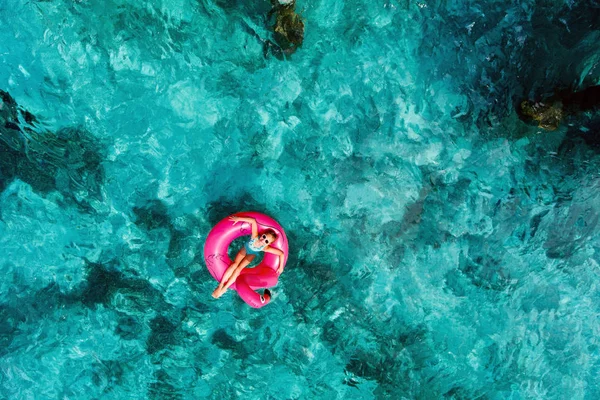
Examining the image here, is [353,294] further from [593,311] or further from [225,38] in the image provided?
[225,38]

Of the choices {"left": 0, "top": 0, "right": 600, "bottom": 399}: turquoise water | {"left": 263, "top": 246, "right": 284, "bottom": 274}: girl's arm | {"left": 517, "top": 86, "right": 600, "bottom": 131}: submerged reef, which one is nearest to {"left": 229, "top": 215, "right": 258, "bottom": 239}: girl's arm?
{"left": 263, "top": 246, "right": 284, "bottom": 274}: girl's arm

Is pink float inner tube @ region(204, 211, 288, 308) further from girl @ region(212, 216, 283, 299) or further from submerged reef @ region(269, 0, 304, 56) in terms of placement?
submerged reef @ region(269, 0, 304, 56)

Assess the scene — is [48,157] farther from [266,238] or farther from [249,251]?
[266,238]

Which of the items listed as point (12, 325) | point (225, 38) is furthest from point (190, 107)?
point (12, 325)

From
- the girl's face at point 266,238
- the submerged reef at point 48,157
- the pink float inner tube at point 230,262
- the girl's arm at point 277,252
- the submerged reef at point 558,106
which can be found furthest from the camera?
the submerged reef at point 48,157

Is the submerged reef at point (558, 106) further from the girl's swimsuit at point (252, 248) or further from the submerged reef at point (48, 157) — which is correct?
the submerged reef at point (48, 157)

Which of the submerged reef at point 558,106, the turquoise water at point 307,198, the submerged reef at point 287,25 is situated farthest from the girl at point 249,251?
the submerged reef at point 558,106

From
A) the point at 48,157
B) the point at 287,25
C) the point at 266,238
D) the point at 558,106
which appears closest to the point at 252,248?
the point at 266,238

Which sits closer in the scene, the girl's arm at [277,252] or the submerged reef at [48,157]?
the girl's arm at [277,252]

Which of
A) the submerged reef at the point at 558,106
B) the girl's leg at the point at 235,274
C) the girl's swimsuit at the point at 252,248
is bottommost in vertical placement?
the girl's leg at the point at 235,274
